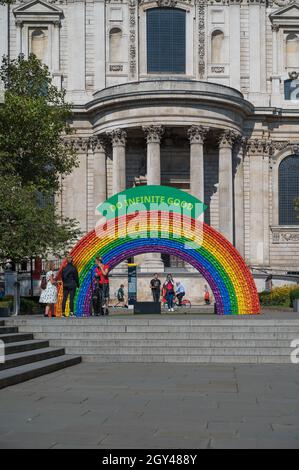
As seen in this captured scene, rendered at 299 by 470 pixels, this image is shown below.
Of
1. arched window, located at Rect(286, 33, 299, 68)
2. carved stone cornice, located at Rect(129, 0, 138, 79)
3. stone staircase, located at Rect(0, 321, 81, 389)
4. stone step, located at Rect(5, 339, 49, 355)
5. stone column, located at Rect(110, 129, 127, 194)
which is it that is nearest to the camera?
stone staircase, located at Rect(0, 321, 81, 389)

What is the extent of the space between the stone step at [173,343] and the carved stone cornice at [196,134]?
105 feet

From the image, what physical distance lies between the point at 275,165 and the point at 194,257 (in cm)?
2775

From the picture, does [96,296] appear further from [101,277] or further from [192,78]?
[192,78]

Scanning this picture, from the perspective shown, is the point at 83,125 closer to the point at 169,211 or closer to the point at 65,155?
the point at 65,155

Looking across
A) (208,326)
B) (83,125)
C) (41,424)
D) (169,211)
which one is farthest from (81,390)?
(83,125)

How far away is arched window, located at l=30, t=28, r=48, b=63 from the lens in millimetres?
60094

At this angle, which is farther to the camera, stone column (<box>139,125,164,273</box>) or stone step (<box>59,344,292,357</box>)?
stone column (<box>139,125,164,273</box>)

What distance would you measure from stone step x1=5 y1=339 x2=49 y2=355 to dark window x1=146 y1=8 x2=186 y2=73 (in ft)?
128

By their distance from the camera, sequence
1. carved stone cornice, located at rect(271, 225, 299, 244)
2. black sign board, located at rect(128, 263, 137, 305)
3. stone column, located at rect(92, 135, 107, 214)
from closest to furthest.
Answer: black sign board, located at rect(128, 263, 137, 305) → stone column, located at rect(92, 135, 107, 214) → carved stone cornice, located at rect(271, 225, 299, 244)

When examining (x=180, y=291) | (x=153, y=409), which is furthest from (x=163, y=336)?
(x=180, y=291)

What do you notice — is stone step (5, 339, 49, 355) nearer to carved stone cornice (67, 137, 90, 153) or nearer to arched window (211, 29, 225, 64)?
carved stone cornice (67, 137, 90, 153)

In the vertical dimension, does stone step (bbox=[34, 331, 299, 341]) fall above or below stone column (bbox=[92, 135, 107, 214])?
below

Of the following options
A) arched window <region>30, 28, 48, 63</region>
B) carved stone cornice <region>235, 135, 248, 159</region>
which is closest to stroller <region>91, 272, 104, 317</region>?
carved stone cornice <region>235, 135, 248, 159</region>

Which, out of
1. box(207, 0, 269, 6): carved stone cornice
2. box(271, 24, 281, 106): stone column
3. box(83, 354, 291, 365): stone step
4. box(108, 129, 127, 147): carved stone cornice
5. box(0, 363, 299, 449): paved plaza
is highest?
box(207, 0, 269, 6): carved stone cornice
